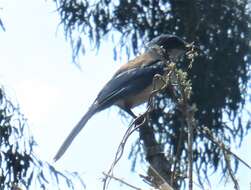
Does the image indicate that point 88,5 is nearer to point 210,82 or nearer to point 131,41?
point 131,41

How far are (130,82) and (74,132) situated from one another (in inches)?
27.4

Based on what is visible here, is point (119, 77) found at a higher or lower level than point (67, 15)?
lower

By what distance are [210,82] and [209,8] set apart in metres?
0.60

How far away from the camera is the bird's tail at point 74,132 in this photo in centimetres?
343

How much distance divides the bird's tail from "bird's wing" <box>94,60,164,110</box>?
16 cm

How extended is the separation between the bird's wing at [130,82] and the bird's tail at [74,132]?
0.52 feet

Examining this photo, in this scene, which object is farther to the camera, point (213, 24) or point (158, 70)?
point (213, 24)

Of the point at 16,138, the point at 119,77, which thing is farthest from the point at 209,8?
the point at 119,77

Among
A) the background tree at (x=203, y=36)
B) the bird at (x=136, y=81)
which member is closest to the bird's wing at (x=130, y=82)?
the bird at (x=136, y=81)

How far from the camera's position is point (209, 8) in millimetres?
7922

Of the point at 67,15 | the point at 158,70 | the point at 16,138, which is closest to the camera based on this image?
the point at 158,70

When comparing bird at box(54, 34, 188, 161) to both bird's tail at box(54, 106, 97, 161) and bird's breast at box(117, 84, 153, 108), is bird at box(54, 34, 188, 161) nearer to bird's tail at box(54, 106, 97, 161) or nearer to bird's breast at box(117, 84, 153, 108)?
bird's breast at box(117, 84, 153, 108)

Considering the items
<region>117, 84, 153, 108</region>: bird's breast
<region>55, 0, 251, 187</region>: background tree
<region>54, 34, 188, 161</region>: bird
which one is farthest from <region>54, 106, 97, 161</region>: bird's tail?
<region>55, 0, 251, 187</region>: background tree

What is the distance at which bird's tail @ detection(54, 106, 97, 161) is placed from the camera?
3426 millimetres
